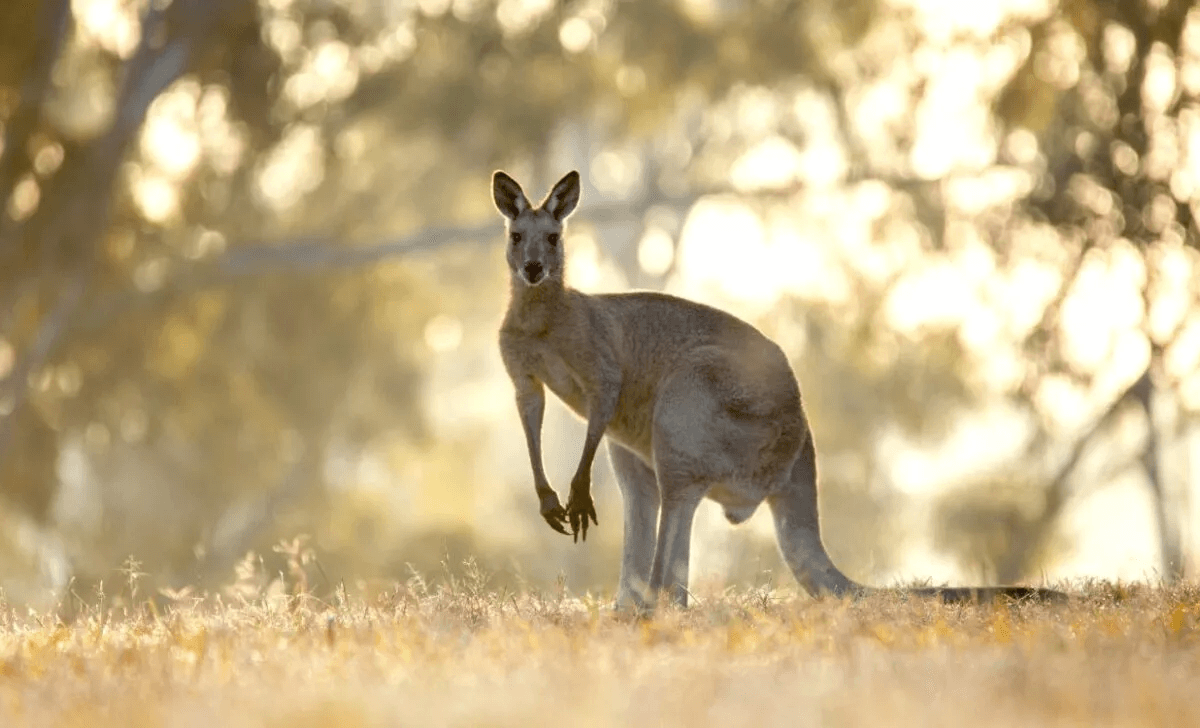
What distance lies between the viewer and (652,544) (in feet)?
23.9

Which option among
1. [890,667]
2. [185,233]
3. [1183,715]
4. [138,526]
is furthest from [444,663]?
[138,526]

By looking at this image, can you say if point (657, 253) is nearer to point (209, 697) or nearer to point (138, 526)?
A: point (138, 526)

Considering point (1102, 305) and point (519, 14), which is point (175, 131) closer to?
point (519, 14)

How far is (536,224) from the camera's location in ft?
24.2

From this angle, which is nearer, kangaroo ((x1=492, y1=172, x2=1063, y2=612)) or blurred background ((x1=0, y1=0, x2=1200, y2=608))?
kangaroo ((x1=492, y1=172, x2=1063, y2=612))

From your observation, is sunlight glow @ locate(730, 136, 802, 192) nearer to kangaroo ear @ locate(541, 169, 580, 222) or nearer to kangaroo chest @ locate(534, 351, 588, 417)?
kangaroo ear @ locate(541, 169, 580, 222)

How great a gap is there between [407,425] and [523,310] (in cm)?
1497

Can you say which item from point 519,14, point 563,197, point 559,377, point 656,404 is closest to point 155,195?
point 519,14

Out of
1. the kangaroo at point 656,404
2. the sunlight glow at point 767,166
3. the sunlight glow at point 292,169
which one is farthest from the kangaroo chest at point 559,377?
the sunlight glow at point 292,169

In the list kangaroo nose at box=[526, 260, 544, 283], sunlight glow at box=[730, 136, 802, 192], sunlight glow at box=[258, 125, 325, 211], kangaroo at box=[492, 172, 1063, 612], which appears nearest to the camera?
kangaroo at box=[492, 172, 1063, 612]

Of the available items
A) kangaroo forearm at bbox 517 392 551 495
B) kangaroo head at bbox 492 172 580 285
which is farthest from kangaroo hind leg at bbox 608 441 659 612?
kangaroo head at bbox 492 172 580 285

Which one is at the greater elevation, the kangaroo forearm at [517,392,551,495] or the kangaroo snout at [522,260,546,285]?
the kangaroo snout at [522,260,546,285]

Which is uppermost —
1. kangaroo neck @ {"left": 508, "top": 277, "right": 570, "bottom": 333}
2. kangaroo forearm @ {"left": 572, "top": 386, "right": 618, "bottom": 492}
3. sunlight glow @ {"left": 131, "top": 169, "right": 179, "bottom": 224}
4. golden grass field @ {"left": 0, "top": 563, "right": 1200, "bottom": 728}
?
sunlight glow @ {"left": 131, "top": 169, "right": 179, "bottom": 224}

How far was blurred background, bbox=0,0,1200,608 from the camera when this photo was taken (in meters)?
15.3
